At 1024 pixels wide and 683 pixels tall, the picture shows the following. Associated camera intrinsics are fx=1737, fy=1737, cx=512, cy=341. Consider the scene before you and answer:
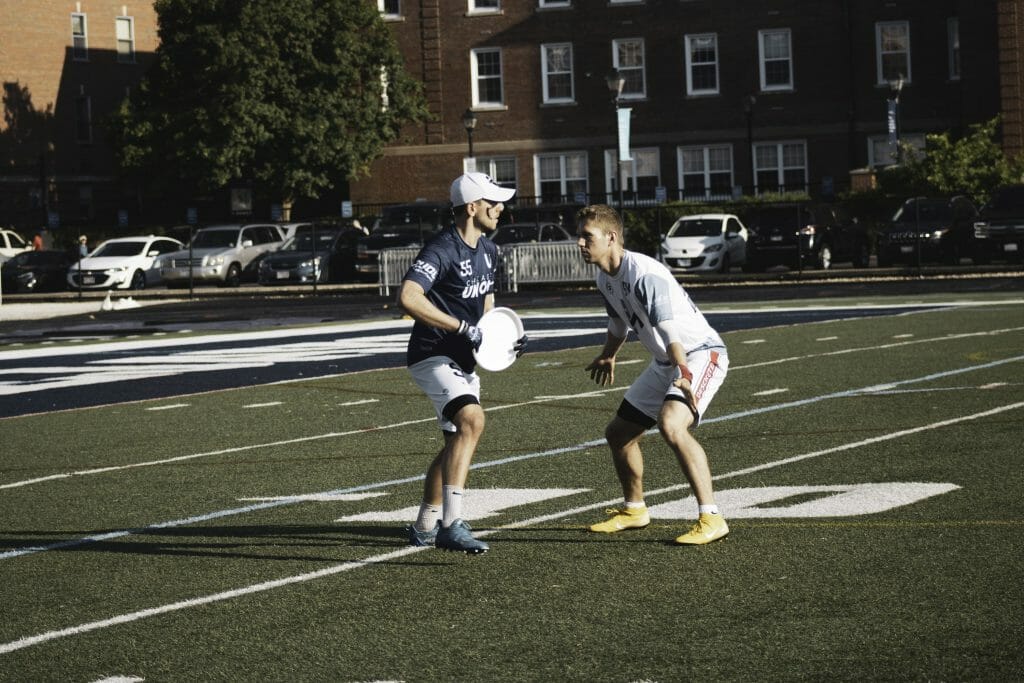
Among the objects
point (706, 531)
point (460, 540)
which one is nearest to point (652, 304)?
point (706, 531)

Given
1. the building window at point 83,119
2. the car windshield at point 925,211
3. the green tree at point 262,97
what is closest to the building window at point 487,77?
the green tree at point 262,97

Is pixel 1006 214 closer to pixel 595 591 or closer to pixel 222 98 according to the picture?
pixel 222 98

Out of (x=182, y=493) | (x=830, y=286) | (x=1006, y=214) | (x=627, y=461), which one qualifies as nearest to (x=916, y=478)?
(x=627, y=461)

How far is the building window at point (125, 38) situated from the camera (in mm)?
70562

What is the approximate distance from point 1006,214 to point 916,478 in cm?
2852

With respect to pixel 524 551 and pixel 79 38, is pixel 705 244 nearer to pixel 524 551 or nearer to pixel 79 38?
pixel 524 551

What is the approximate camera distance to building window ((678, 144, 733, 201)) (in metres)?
58.1

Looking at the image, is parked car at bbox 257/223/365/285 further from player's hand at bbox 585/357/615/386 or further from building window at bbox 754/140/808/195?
player's hand at bbox 585/357/615/386

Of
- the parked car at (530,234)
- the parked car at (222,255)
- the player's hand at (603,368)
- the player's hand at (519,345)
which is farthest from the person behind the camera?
the parked car at (222,255)

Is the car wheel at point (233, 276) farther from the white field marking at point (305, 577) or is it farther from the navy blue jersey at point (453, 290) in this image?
the navy blue jersey at point (453, 290)

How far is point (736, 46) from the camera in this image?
57688mm

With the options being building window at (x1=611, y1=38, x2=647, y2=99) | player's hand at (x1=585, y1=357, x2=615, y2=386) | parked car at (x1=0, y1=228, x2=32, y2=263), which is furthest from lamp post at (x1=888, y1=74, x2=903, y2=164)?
player's hand at (x1=585, y1=357, x2=615, y2=386)

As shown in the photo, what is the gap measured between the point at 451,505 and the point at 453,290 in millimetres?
1033

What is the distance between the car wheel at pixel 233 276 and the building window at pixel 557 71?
17.4m
